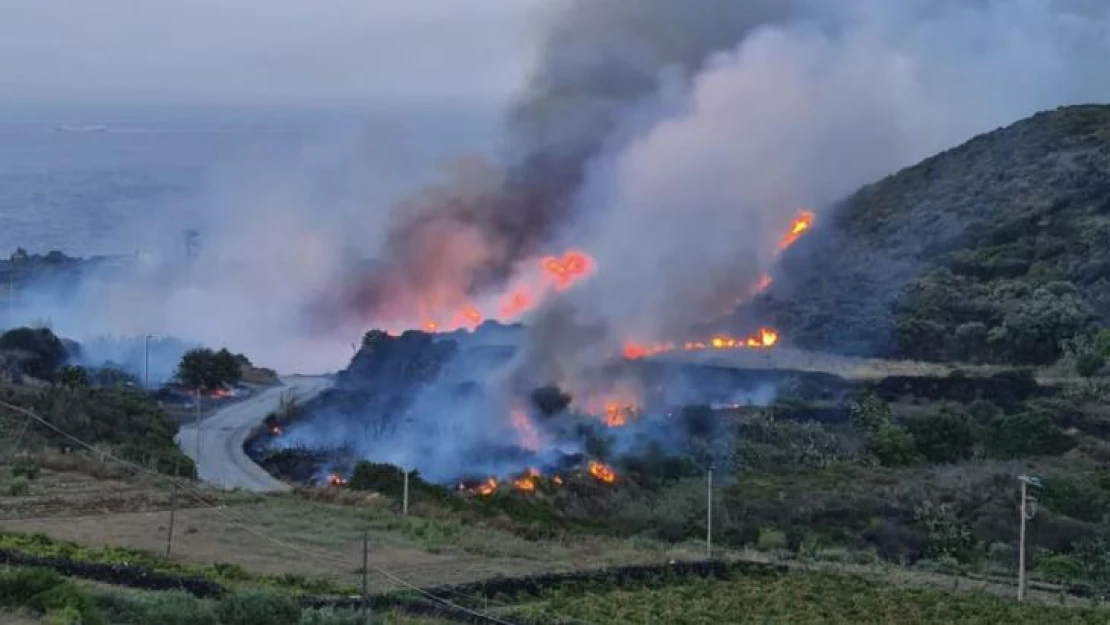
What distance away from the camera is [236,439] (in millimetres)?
39594

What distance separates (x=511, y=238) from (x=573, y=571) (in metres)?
26.6

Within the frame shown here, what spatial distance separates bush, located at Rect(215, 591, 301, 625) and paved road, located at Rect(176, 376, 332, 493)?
1645 cm

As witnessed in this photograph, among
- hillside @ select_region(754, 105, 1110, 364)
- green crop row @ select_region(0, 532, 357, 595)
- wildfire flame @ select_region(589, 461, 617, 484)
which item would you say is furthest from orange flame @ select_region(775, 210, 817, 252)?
green crop row @ select_region(0, 532, 357, 595)

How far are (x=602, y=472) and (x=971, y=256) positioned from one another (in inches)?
1405

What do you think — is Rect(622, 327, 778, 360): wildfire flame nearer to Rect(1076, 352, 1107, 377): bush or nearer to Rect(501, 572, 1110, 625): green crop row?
Rect(1076, 352, 1107, 377): bush

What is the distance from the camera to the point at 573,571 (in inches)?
912

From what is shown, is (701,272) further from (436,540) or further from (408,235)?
(436,540)

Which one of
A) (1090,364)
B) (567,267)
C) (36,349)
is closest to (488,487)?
(567,267)

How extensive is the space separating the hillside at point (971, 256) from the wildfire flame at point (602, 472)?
22170mm

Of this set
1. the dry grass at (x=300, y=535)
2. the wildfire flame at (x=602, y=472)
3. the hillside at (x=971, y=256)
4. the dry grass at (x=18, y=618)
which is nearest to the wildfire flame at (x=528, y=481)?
the wildfire flame at (x=602, y=472)

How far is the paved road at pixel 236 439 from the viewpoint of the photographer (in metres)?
34.2

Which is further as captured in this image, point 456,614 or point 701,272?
point 701,272

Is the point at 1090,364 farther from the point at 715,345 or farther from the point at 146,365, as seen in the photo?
the point at 146,365

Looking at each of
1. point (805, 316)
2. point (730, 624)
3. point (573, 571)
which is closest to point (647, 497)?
point (573, 571)
